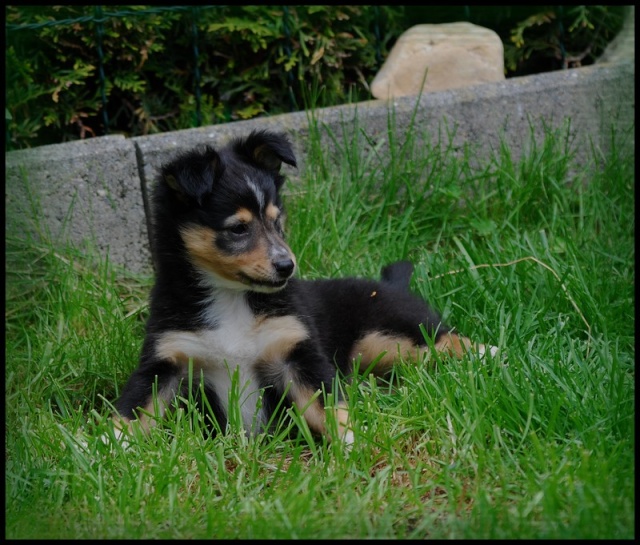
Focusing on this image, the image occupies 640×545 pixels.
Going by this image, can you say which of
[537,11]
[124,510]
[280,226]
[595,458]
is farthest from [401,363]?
[537,11]

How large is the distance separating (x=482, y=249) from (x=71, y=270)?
7.00 ft

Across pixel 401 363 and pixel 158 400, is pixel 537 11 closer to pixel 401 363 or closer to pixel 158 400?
pixel 401 363

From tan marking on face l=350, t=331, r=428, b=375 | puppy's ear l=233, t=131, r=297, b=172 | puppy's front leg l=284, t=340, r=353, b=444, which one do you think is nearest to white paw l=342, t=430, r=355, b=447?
puppy's front leg l=284, t=340, r=353, b=444

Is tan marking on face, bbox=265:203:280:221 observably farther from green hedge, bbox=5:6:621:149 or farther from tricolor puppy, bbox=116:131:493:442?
green hedge, bbox=5:6:621:149

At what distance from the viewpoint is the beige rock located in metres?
6.04

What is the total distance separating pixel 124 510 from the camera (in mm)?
3025

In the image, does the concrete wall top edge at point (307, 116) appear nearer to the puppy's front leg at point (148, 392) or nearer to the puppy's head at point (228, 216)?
the puppy's head at point (228, 216)

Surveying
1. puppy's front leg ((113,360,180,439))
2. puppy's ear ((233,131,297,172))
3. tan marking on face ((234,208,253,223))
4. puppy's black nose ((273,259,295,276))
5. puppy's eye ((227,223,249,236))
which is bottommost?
puppy's front leg ((113,360,180,439))

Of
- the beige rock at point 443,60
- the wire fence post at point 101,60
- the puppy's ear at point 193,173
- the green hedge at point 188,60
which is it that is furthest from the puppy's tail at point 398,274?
the wire fence post at point 101,60

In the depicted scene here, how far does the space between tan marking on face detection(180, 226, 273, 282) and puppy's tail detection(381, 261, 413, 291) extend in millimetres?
1013

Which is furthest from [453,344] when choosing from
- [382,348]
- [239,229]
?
[239,229]

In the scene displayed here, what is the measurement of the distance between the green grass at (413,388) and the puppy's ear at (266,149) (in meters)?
0.96

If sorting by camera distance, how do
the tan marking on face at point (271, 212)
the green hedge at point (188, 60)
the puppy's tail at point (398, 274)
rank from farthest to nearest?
the green hedge at point (188, 60)
the puppy's tail at point (398, 274)
the tan marking on face at point (271, 212)

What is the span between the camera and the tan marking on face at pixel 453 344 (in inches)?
159
